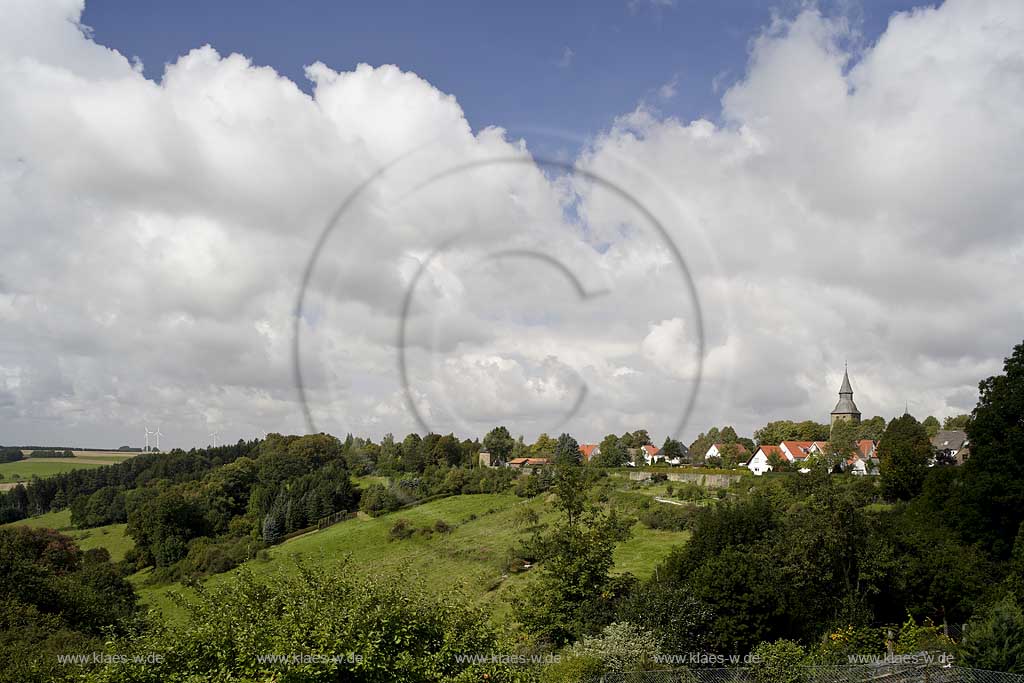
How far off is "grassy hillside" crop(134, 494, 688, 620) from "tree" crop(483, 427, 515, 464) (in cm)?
1568

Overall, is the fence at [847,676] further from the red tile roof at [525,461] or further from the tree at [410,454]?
the red tile roof at [525,461]

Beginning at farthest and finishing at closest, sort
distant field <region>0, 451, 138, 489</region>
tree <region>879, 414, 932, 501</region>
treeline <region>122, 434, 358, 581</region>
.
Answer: distant field <region>0, 451, 138, 489</region>
treeline <region>122, 434, 358, 581</region>
tree <region>879, 414, 932, 501</region>

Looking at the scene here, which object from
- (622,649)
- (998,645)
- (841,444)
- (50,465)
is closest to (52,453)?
(50,465)

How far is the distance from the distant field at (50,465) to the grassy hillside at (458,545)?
213 ft

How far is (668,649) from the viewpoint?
17906 mm

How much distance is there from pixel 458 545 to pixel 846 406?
8599 centimetres

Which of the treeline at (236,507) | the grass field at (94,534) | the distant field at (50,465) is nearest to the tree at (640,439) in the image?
the treeline at (236,507)

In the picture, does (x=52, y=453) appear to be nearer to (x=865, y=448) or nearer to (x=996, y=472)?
(x=865, y=448)

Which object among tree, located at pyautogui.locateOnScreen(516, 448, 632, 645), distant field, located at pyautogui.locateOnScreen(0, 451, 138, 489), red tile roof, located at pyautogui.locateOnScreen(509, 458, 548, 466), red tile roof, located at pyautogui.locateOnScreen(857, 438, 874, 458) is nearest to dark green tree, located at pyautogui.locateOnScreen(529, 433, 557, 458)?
red tile roof, located at pyautogui.locateOnScreen(509, 458, 548, 466)

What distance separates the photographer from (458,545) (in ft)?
139

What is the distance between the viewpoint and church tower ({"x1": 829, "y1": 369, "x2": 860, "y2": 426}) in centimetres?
10512

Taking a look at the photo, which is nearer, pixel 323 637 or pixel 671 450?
pixel 323 637

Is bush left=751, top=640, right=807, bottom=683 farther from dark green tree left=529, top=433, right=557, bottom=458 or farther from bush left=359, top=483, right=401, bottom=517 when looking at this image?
dark green tree left=529, top=433, right=557, bottom=458

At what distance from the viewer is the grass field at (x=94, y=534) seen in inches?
2586
